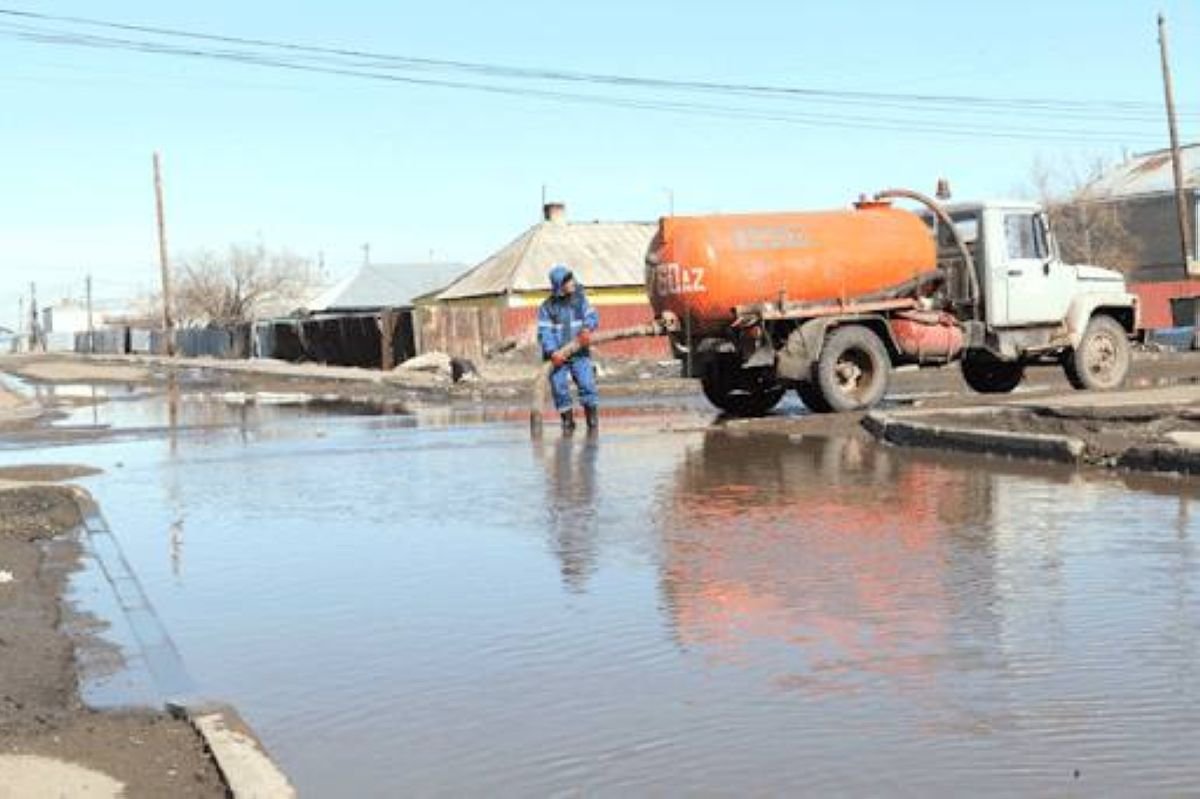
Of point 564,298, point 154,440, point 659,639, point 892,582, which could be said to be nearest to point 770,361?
point 564,298

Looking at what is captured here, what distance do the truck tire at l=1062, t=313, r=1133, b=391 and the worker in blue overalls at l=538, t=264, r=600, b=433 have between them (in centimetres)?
732

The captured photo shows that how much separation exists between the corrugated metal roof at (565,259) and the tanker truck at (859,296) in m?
41.8

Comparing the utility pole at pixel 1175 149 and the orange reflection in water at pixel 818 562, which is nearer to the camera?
the orange reflection in water at pixel 818 562

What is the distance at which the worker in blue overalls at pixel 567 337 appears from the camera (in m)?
18.7

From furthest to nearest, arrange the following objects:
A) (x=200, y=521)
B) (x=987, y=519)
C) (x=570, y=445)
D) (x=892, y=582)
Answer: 1. (x=570, y=445)
2. (x=200, y=521)
3. (x=987, y=519)
4. (x=892, y=582)

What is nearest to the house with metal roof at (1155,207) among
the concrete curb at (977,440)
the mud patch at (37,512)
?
the concrete curb at (977,440)

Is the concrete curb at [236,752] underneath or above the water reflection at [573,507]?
underneath

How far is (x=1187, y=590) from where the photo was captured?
740 centimetres

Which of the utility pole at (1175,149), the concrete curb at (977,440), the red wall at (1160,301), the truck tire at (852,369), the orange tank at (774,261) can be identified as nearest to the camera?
the concrete curb at (977,440)

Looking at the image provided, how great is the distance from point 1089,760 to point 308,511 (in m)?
7.85

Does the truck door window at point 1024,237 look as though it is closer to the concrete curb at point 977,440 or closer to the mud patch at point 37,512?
the concrete curb at point 977,440

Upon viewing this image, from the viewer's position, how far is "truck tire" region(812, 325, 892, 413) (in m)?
19.4

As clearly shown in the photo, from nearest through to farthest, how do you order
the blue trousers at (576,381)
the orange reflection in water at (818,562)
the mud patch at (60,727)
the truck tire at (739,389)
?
the mud patch at (60,727)
the orange reflection in water at (818,562)
the blue trousers at (576,381)
the truck tire at (739,389)

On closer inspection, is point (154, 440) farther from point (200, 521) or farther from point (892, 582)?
point (892, 582)
